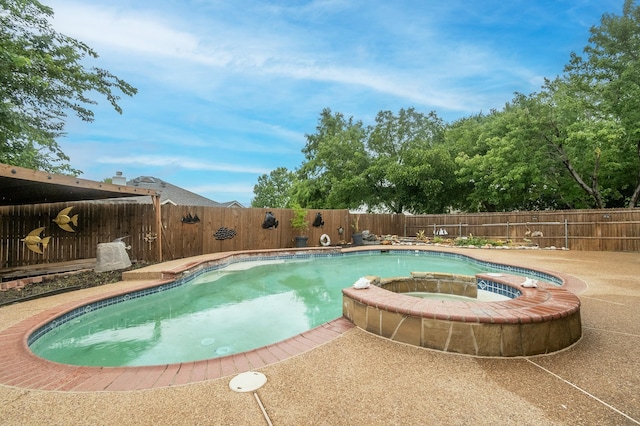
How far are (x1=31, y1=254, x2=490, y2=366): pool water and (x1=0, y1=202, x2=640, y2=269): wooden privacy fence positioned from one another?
274 centimetres

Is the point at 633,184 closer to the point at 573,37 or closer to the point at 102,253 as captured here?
the point at 573,37

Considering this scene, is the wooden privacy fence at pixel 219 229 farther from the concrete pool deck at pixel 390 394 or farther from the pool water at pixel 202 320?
the concrete pool deck at pixel 390 394

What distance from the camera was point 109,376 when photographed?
7.79 feet

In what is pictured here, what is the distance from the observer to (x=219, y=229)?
1091 cm

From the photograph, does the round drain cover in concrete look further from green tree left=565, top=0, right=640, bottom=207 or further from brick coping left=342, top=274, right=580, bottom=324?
green tree left=565, top=0, right=640, bottom=207

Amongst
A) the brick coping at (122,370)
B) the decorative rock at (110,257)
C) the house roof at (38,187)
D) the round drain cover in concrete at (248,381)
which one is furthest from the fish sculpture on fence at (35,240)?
the round drain cover in concrete at (248,381)

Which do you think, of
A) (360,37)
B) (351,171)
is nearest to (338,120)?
(351,171)

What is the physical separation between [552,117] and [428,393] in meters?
16.1

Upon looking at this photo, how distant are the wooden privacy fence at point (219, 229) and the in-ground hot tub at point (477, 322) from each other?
26.3ft

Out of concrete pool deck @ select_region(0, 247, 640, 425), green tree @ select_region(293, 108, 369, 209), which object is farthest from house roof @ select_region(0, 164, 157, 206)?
green tree @ select_region(293, 108, 369, 209)

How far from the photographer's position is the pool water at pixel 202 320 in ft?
11.4

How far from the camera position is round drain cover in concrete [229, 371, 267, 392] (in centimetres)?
213

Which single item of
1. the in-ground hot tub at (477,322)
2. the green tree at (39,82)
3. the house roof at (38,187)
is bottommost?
the in-ground hot tub at (477,322)

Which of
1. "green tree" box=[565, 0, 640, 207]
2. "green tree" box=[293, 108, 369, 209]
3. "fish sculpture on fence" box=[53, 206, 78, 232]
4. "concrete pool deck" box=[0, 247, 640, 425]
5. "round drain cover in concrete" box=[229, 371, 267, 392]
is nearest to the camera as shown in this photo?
"concrete pool deck" box=[0, 247, 640, 425]
